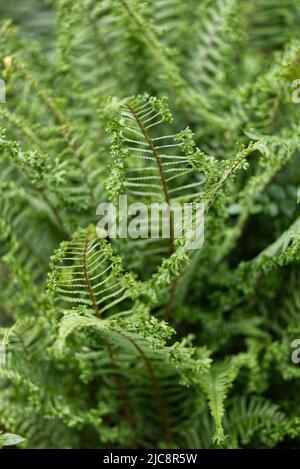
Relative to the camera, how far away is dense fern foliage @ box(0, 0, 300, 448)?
1.47 metres

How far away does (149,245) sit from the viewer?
1766mm

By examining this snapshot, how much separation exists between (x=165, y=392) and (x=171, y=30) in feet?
4.17
